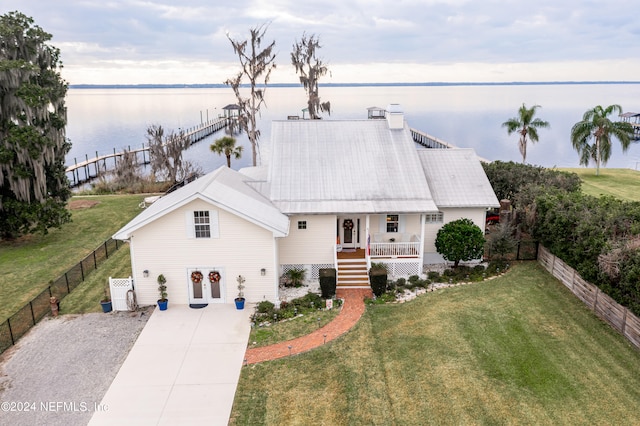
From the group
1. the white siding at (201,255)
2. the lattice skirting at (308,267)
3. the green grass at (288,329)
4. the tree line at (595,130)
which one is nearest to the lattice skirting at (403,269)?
the lattice skirting at (308,267)

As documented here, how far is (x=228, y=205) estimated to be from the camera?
16891 millimetres

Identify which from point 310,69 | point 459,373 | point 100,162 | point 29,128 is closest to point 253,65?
point 310,69

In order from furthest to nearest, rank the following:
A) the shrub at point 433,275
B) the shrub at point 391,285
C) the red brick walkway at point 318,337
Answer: the shrub at point 433,275 < the shrub at point 391,285 < the red brick walkway at point 318,337

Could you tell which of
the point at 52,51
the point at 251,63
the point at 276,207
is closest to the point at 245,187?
the point at 276,207

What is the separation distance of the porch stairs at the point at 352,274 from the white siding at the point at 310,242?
26.3 inches

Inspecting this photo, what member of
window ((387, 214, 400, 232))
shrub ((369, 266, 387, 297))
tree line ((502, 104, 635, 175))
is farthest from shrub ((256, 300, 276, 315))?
tree line ((502, 104, 635, 175))

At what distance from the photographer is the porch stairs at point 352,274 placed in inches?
765

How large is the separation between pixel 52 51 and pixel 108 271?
13.3 metres

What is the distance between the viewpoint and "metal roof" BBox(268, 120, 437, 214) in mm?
20250

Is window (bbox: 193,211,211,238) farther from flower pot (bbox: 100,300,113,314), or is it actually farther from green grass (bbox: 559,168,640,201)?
green grass (bbox: 559,168,640,201)

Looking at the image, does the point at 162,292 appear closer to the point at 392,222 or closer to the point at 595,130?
the point at 392,222

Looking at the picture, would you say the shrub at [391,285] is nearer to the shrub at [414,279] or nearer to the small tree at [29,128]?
the shrub at [414,279]

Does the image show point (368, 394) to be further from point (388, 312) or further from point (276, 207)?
point (276, 207)

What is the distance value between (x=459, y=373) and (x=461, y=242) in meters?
8.14
